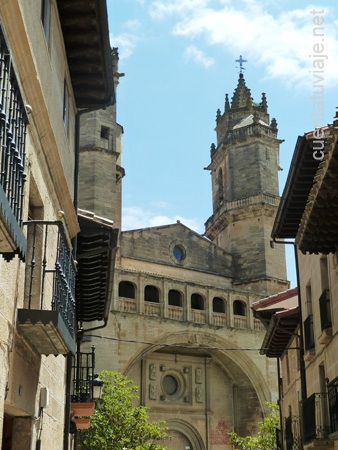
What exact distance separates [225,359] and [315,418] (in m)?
25.8

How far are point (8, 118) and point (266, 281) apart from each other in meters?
38.0

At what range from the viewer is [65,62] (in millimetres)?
10656

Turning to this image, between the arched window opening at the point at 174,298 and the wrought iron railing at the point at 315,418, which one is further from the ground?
the arched window opening at the point at 174,298

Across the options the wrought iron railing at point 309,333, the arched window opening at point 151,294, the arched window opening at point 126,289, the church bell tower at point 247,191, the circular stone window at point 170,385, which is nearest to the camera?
the wrought iron railing at point 309,333

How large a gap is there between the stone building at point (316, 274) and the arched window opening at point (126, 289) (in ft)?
59.4

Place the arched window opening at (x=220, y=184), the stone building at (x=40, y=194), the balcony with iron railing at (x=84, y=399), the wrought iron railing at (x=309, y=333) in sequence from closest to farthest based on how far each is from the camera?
the stone building at (x=40, y=194) < the balcony with iron railing at (x=84, y=399) < the wrought iron railing at (x=309, y=333) < the arched window opening at (x=220, y=184)

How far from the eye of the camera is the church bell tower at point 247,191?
140ft

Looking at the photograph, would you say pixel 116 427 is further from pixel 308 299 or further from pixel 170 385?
pixel 308 299

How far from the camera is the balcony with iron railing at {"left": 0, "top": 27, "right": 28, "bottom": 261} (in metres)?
4.51

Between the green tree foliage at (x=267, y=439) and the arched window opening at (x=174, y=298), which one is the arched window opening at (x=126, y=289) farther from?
the green tree foliage at (x=267, y=439)

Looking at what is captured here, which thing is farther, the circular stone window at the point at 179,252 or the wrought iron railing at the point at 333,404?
the circular stone window at the point at 179,252

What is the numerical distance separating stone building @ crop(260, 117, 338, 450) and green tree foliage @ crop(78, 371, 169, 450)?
9.66 metres

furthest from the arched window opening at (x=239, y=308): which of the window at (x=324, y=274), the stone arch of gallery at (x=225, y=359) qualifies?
the window at (x=324, y=274)

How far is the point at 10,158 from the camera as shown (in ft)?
16.1
